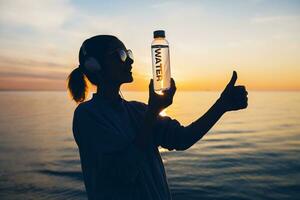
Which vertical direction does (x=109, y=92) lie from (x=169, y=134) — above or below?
above

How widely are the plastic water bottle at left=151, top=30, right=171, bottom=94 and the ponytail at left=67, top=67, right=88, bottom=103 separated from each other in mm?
905

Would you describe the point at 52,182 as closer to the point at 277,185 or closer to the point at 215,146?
the point at 277,185

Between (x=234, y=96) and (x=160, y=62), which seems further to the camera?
(x=160, y=62)

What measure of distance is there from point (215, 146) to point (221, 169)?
34.7ft

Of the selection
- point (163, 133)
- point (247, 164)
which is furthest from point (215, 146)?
point (163, 133)

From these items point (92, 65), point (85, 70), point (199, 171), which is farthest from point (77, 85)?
point (199, 171)

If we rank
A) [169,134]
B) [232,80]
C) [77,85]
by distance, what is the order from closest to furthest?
[232,80] → [169,134] → [77,85]

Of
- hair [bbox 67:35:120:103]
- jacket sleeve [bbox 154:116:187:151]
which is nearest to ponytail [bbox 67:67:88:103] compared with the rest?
hair [bbox 67:35:120:103]

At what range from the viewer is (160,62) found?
3053mm

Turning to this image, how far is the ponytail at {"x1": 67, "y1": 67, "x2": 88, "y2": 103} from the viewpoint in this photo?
338 cm

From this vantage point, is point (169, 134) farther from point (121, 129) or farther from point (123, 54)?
point (123, 54)

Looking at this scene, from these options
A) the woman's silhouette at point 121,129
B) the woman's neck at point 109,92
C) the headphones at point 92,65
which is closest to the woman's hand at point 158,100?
the woman's silhouette at point 121,129

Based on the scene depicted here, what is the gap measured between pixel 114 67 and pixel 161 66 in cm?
48

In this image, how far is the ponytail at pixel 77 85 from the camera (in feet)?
11.1
